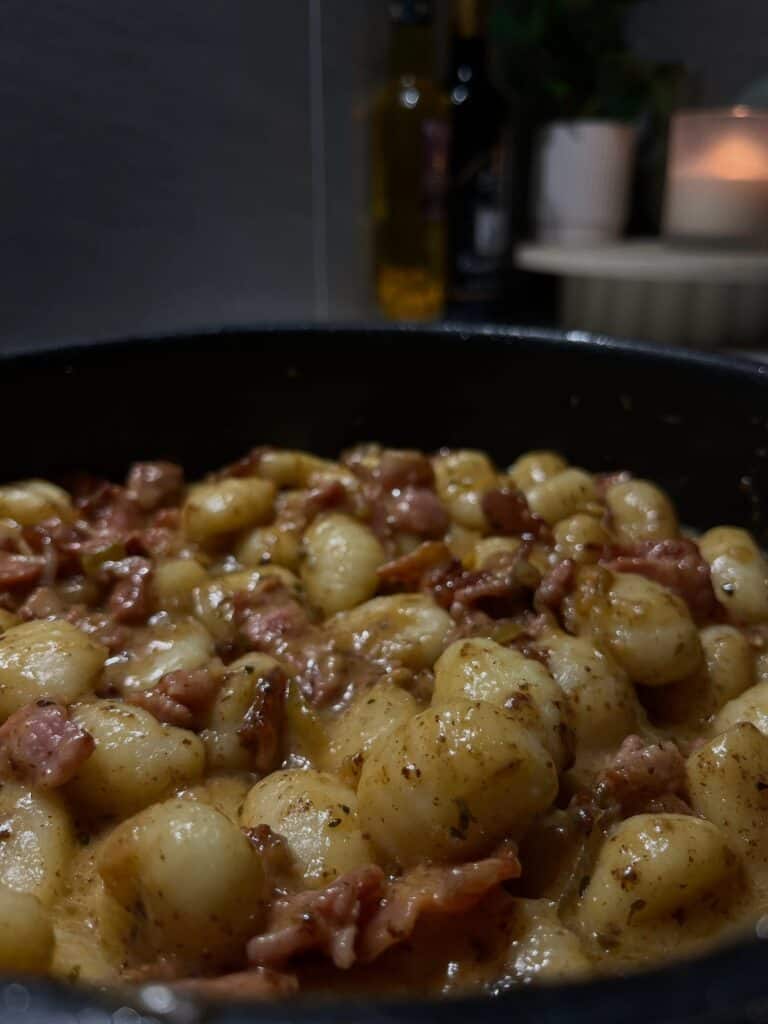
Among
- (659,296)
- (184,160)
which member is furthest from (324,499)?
(659,296)

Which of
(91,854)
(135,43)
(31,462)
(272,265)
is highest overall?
(135,43)

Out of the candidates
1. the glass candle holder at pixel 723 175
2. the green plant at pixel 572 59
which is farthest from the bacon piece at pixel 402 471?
the green plant at pixel 572 59

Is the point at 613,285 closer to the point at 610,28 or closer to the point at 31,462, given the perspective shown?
the point at 610,28

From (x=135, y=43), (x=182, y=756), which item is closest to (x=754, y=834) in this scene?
(x=182, y=756)

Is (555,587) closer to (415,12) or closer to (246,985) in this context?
(246,985)

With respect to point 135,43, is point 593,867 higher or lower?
lower

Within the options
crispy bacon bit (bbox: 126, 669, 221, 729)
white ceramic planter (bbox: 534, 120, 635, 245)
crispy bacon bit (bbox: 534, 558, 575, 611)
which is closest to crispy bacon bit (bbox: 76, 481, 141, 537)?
crispy bacon bit (bbox: 126, 669, 221, 729)
